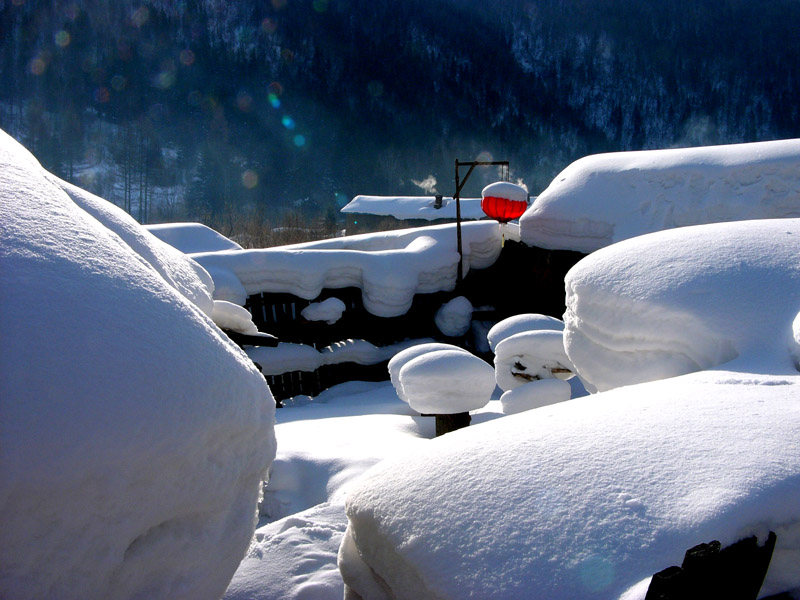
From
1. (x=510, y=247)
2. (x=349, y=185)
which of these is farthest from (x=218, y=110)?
(x=510, y=247)

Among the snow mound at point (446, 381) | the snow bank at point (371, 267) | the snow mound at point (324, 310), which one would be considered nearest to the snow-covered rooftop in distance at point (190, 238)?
the snow bank at point (371, 267)

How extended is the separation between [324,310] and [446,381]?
3.24m

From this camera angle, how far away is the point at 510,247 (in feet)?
26.8

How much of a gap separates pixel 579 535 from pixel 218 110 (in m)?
38.4

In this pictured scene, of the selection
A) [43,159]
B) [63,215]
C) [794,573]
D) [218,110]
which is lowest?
[794,573]

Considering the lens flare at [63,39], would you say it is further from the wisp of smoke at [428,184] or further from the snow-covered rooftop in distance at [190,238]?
the snow-covered rooftop in distance at [190,238]

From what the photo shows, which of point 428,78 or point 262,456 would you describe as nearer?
point 262,456

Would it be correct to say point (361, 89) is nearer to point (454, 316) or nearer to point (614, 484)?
point (454, 316)

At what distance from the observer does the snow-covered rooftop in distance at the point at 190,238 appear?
23.2ft

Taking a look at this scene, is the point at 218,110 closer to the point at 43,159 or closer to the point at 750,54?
the point at 43,159

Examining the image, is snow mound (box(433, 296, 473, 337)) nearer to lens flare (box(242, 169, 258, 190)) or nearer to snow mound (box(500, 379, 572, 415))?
snow mound (box(500, 379, 572, 415))

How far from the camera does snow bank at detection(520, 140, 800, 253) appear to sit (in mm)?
5578

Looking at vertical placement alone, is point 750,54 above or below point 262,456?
above

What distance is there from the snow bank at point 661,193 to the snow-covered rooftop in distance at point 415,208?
941cm
